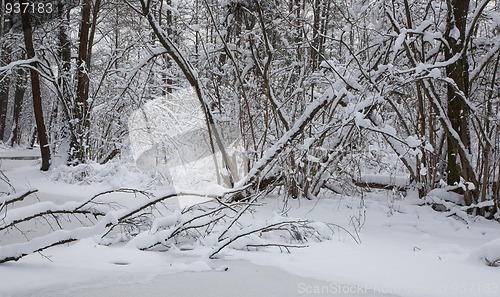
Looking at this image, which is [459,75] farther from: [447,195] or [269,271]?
[269,271]

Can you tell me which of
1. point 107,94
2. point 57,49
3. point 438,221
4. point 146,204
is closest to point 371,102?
point 438,221

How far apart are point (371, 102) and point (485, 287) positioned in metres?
2.93

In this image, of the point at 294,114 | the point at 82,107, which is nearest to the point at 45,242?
the point at 294,114

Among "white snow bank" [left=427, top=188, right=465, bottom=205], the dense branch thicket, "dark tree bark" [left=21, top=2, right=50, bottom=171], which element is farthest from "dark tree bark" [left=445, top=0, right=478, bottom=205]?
"dark tree bark" [left=21, top=2, right=50, bottom=171]

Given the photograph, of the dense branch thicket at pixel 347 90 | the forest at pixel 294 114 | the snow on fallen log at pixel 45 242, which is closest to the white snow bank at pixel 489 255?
the forest at pixel 294 114

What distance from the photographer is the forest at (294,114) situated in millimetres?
4273

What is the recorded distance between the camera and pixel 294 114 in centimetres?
755

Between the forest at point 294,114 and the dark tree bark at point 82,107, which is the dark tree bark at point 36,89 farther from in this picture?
the dark tree bark at point 82,107

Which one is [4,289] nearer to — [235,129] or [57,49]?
[235,129]

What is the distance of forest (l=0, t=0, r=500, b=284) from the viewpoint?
4273 mm

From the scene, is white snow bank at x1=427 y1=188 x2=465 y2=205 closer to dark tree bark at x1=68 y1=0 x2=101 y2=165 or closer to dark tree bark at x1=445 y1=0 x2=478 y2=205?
dark tree bark at x1=445 y1=0 x2=478 y2=205

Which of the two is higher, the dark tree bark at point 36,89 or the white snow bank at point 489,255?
the dark tree bark at point 36,89

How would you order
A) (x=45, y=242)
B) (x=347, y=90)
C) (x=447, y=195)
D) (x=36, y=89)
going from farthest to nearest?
1. (x=36, y=89)
2. (x=347, y=90)
3. (x=447, y=195)
4. (x=45, y=242)

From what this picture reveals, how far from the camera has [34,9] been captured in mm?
11844
